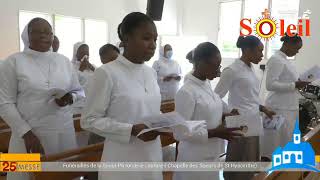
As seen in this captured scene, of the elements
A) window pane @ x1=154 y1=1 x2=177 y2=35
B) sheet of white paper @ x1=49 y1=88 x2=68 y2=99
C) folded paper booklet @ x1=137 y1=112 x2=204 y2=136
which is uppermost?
window pane @ x1=154 y1=1 x2=177 y2=35

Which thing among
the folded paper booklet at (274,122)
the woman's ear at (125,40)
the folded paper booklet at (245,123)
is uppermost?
the woman's ear at (125,40)

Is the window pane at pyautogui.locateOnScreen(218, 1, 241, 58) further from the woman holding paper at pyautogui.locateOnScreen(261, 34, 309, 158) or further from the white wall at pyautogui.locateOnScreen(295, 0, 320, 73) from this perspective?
the woman holding paper at pyautogui.locateOnScreen(261, 34, 309, 158)

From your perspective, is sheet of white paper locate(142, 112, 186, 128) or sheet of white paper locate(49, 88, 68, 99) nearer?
sheet of white paper locate(142, 112, 186, 128)

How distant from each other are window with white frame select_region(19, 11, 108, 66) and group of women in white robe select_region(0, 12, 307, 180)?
502 centimetres

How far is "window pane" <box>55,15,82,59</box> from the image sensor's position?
7.23 metres

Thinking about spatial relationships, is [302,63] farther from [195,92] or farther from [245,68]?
[195,92]

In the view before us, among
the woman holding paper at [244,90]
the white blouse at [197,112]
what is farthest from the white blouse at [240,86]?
the white blouse at [197,112]

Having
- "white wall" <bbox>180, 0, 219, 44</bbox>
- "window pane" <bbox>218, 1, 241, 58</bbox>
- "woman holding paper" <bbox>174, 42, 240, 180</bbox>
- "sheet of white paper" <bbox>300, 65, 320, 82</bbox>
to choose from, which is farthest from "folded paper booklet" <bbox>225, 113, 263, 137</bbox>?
"white wall" <bbox>180, 0, 219, 44</bbox>

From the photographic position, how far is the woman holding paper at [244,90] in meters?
2.89

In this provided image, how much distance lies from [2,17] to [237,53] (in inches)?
245

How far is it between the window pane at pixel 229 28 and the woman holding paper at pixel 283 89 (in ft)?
18.2

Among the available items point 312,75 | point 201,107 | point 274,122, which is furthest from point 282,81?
point 201,107

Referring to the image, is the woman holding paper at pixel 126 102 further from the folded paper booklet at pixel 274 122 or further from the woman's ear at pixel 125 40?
the folded paper booklet at pixel 274 122

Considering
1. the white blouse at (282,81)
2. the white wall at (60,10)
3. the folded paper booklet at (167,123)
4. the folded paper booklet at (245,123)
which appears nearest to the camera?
the folded paper booklet at (167,123)
